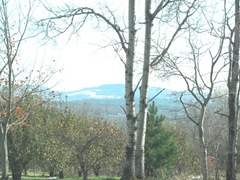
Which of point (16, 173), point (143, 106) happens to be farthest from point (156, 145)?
point (143, 106)

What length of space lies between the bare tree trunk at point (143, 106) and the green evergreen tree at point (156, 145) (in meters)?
14.5

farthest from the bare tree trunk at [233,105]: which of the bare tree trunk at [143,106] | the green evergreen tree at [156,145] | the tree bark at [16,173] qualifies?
the tree bark at [16,173]

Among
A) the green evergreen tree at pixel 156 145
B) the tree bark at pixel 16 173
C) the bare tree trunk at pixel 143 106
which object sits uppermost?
the bare tree trunk at pixel 143 106

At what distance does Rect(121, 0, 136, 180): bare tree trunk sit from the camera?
7727mm

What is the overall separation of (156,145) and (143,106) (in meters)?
15.7

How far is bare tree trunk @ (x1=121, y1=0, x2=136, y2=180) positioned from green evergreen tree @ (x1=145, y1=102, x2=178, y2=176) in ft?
48.7

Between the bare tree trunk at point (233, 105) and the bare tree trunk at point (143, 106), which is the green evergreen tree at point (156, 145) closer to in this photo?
the bare tree trunk at point (233, 105)

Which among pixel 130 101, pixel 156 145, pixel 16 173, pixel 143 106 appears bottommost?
pixel 16 173

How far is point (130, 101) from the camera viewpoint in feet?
26.0

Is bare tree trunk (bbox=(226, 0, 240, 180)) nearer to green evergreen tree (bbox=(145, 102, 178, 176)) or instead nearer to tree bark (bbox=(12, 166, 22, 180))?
green evergreen tree (bbox=(145, 102, 178, 176))

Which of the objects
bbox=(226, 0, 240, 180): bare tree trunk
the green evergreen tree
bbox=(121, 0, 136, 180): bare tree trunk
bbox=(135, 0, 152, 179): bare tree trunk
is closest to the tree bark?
the green evergreen tree

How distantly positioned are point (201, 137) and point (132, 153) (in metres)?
2.61

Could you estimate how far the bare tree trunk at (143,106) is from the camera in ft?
26.1

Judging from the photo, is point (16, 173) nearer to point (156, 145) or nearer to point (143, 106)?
point (156, 145)
